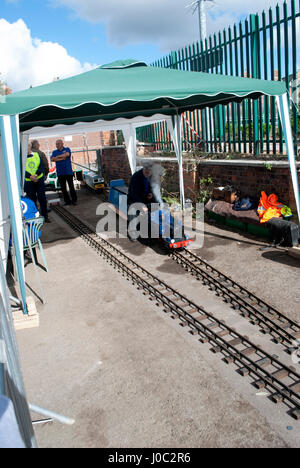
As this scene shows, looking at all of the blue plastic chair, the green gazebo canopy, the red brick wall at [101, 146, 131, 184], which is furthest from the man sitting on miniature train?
the red brick wall at [101, 146, 131, 184]

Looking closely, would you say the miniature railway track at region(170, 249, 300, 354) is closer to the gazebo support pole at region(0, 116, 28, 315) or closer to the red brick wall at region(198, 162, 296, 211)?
the red brick wall at region(198, 162, 296, 211)

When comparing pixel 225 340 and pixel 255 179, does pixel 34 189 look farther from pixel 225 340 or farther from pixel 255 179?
pixel 225 340

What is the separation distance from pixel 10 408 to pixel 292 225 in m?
6.45

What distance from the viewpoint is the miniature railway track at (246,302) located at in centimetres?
430

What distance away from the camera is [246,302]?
5.04m

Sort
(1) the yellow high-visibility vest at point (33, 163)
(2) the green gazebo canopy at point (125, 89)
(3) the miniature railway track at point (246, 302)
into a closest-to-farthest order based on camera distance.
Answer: (3) the miniature railway track at point (246, 302), (2) the green gazebo canopy at point (125, 89), (1) the yellow high-visibility vest at point (33, 163)

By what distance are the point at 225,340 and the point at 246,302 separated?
98 centimetres

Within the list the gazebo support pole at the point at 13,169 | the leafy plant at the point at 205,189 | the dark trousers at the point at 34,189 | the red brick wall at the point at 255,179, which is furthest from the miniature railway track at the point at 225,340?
the dark trousers at the point at 34,189

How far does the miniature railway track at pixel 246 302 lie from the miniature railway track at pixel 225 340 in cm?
36

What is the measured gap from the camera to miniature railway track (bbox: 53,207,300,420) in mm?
3442

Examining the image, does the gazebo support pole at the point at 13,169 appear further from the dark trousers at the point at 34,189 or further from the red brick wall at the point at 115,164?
the red brick wall at the point at 115,164

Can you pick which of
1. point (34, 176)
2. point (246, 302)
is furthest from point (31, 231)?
point (34, 176)
